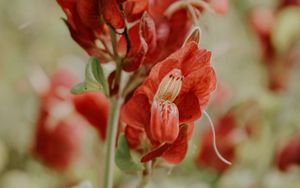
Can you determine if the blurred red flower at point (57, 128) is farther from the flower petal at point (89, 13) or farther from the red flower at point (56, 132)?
the flower petal at point (89, 13)

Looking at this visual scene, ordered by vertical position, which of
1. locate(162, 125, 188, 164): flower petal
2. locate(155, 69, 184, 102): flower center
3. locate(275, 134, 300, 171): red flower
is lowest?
locate(275, 134, 300, 171): red flower

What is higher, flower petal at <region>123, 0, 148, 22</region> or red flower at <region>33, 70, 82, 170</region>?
flower petal at <region>123, 0, 148, 22</region>

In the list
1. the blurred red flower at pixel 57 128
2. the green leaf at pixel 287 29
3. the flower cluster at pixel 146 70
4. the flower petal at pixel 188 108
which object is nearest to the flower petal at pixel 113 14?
the flower cluster at pixel 146 70

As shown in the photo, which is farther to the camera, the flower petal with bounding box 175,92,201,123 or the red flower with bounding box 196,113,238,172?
the red flower with bounding box 196,113,238,172

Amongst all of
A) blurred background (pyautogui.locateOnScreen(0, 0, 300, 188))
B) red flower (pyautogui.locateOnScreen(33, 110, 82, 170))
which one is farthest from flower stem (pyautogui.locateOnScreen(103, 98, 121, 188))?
red flower (pyautogui.locateOnScreen(33, 110, 82, 170))

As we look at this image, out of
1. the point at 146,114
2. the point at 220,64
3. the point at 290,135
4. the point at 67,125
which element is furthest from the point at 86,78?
the point at 220,64

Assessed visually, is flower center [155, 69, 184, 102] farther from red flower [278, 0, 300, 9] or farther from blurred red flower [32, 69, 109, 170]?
red flower [278, 0, 300, 9]

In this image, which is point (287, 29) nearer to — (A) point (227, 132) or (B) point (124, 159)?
(A) point (227, 132)
